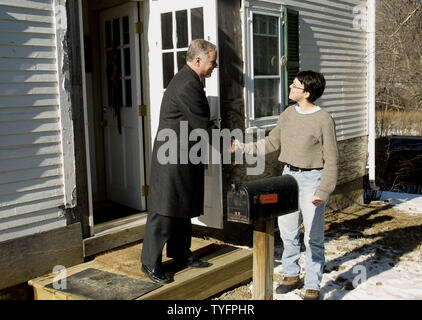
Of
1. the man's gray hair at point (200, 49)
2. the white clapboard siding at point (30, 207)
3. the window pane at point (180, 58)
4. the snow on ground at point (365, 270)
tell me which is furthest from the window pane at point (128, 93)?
the snow on ground at point (365, 270)

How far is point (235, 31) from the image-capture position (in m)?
5.77

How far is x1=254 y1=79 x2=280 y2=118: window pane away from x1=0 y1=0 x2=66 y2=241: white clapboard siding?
2672 millimetres

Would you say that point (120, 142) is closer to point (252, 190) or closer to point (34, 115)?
point (34, 115)

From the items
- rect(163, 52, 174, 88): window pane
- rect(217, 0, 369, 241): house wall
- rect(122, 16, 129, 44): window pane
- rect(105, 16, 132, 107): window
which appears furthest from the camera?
rect(105, 16, 132, 107): window

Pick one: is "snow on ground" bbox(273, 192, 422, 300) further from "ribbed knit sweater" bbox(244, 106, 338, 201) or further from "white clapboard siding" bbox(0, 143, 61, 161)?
"white clapboard siding" bbox(0, 143, 61, 161)

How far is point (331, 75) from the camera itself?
823 centimetres

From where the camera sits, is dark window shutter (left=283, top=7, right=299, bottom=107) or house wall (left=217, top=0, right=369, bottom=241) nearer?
house wall (left=217, top=0, right=369, bottom=241)

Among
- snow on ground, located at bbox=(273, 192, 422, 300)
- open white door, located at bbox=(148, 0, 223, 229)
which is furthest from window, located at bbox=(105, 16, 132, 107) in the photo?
snow on ground, located at bbox=(273, 192, 422, 300)

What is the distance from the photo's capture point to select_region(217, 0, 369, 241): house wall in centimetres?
573

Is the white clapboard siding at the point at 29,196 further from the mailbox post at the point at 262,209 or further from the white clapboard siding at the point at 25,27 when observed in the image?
the mailbox post at the point at 262,209

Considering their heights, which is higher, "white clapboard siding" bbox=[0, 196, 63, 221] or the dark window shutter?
the dark window shutter

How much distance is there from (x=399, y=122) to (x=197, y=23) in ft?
46.5

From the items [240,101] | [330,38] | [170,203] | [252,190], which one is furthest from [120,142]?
[330,38]

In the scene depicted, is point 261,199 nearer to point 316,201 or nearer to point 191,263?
point 316,201
